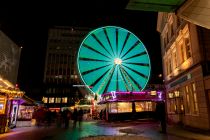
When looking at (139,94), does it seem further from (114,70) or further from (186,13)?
(186,13)

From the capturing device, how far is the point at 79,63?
32.6 metres

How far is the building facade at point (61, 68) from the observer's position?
3132 inches


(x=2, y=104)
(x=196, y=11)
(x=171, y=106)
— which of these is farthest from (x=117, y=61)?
(x=196, y=11)

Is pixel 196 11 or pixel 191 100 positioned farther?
pixel 191 100

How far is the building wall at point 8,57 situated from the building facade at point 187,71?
63.1 ft

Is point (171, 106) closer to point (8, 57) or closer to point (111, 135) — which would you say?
point (111, 135)

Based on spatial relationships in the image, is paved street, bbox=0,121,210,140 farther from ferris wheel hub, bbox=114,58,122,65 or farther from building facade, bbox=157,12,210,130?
ferris wheel hub, bbox=114,58,122,65

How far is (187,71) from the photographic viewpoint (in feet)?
58.4

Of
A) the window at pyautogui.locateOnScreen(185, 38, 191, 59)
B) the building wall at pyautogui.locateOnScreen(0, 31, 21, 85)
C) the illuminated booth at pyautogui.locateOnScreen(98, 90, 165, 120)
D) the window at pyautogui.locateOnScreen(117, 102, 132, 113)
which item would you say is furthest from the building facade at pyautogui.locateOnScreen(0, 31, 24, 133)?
the window at pyautogui.locateOnScreen(185, 38, 191, 59)

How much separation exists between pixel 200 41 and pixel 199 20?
890 centimetres

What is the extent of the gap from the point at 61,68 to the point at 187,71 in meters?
70.3

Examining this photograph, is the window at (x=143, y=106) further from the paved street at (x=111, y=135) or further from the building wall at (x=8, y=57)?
the building wall at (x=8, y=57)

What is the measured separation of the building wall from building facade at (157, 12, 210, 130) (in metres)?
19.2

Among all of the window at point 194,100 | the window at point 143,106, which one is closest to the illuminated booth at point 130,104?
the window at point 143,106
